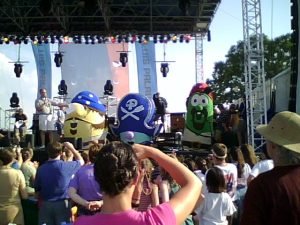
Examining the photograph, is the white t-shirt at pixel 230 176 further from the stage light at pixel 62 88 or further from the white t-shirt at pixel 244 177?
the stage light at pixel 62 88

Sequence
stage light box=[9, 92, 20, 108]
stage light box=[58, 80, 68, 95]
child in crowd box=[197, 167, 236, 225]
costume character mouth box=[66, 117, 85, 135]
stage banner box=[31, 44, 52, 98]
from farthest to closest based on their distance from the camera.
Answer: stage banner box=[31, 44, 52, 98]
stage light box=[58, 80, 68, 95]
stage light box=[9, 92, 20, 108]
costume character mouth box=[66, 117, 85, 135]
child in crowd box=[197, 167, 236, 225]

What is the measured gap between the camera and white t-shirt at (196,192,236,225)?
442 cm

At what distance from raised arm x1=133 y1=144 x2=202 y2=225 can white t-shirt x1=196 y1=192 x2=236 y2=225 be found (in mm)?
2545

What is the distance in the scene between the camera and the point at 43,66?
2170cm

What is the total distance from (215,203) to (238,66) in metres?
43.3

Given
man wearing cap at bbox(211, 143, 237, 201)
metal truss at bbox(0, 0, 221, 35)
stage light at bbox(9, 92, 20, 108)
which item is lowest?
man wearing cap at bbox(211, 143, 237, 201)

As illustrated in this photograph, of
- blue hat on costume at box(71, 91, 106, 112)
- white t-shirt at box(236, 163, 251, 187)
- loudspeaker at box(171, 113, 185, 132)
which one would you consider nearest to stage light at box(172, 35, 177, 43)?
loudspeaker at box(171, 113, 185, 132)

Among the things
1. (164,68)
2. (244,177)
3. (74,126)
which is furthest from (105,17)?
(244,177)

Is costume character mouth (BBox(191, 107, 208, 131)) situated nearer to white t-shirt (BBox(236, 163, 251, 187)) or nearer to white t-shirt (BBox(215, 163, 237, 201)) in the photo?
white t-shirt (BBox(236, 163, 251, 187))

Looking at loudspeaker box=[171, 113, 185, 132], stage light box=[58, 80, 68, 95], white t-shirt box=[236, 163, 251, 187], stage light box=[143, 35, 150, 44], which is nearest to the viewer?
white t-shirt box=[236, 163, 251, 187]

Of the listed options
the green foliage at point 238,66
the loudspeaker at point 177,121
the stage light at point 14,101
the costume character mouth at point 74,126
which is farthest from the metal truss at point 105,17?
the green foliage at point 238,66

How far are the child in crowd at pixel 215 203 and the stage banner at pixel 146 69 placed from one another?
1640cm

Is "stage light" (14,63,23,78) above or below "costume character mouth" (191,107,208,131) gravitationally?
above

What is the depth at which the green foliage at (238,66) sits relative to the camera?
144 feet
